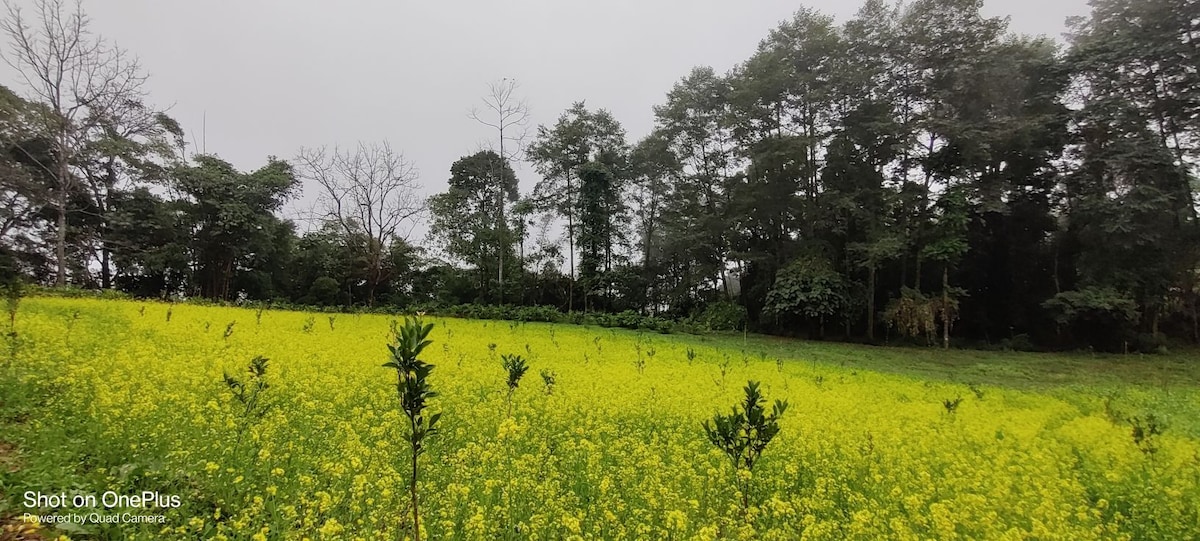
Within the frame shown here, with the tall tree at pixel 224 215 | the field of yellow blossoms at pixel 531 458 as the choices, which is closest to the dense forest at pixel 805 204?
the tall tree at pixel 224 215

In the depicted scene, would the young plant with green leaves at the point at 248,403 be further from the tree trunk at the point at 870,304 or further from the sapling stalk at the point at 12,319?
the tree trunk at the point at 870,304

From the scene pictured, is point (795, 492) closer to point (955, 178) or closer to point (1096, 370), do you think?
point (1096, 370)

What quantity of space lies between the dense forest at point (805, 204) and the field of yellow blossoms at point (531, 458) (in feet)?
44.3

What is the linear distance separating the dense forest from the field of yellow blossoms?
13503mm

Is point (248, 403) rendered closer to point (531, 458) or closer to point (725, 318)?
point (531, 458)

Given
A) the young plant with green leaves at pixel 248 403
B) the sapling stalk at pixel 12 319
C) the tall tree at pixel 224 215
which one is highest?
the tall tree at pixel 224 215

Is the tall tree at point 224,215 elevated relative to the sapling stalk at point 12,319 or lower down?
elevated

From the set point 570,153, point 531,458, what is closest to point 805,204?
point 570,153

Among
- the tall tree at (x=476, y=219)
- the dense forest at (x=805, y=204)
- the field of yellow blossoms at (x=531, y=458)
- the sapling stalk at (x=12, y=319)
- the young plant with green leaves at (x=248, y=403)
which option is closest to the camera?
the field of yellow blossoms at (x=531, y=458)

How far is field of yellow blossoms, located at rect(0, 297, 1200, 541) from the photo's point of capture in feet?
10.1

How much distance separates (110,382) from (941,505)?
6.59 meters

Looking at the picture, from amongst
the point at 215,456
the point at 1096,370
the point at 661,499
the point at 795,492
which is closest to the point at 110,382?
the point at 215,456

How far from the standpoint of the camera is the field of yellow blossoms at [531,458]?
307 cm

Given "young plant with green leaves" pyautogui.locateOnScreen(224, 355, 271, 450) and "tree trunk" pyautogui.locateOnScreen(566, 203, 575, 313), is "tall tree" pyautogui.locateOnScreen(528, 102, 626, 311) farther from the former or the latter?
"young plant with green leaves" pyautogui.locateOnScreen(224, 355, 271, 450)
